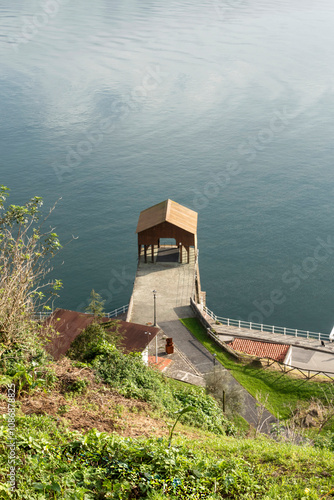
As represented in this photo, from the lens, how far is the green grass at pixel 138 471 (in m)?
9.49

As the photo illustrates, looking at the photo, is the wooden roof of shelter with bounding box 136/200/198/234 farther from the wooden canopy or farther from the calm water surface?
the calm water surface

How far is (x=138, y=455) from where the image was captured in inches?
408

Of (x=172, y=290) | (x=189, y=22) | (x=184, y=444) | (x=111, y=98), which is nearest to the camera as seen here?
(x=184, y=444)

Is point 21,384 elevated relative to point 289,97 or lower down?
lower down

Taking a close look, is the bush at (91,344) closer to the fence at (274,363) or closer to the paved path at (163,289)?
the fence at (274,363)

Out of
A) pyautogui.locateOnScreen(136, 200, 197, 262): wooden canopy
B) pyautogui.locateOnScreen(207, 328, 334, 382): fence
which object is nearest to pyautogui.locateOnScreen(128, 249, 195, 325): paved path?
pyautogui.locateOnScreen(136, 200, 197, 262): wooden canopy

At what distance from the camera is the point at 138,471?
1012 cm

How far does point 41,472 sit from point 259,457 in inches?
212

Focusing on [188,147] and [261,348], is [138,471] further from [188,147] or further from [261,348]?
[188,147]

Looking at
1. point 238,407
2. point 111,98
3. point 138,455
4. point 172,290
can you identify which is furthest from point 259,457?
point 111,98

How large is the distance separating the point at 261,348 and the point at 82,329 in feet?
54.1

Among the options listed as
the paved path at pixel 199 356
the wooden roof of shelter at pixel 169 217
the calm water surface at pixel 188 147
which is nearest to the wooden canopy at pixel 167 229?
the wooden roof of shelter at pixel 169 217

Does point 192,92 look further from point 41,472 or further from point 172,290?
point 41,472

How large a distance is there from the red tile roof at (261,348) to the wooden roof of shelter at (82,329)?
11.8 metres
